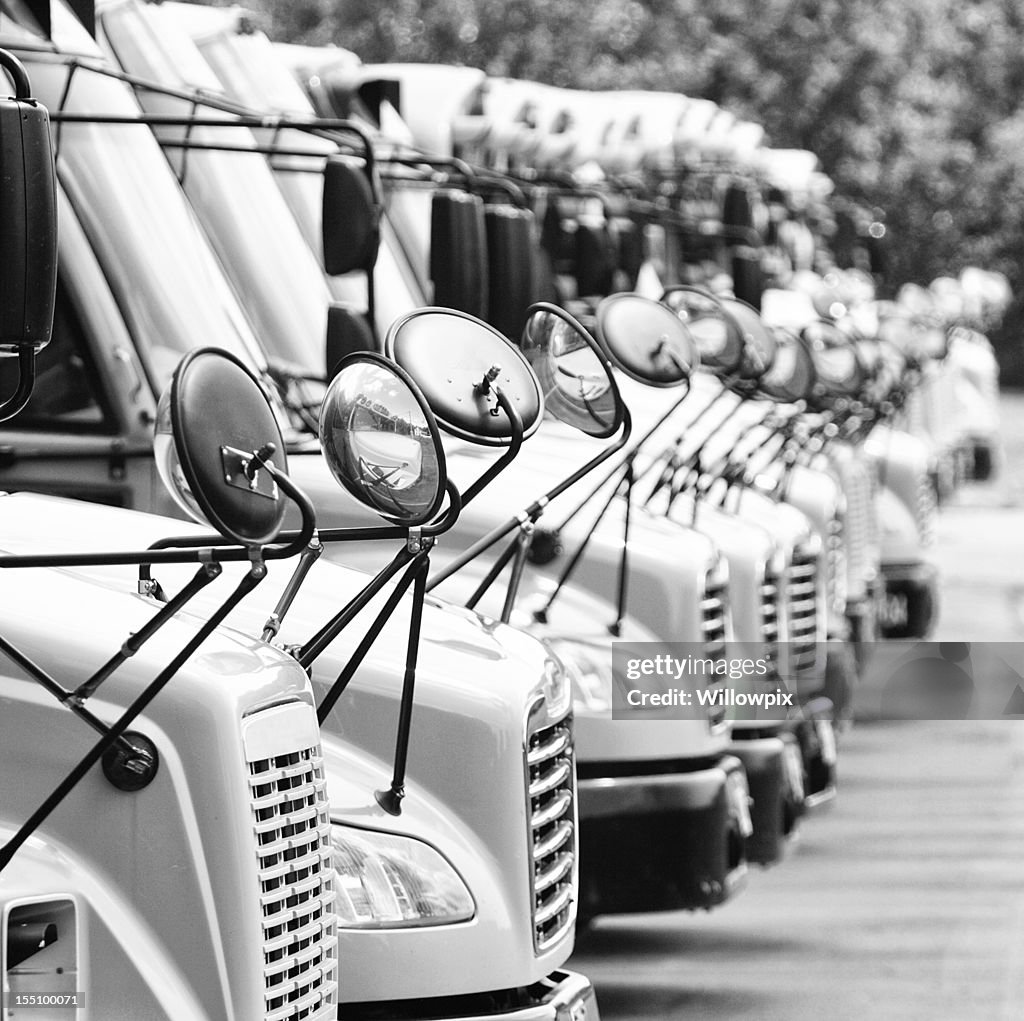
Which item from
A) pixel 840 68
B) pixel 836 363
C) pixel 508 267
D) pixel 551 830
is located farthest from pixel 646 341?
pixel 840 68

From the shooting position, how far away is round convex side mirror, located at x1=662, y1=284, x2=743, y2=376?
701 cm

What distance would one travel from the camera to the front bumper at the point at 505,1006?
3.92 meters

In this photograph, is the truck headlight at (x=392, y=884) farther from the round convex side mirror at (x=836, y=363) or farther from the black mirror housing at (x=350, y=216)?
Answer: the round convex side mirror at (x=836, y=363)

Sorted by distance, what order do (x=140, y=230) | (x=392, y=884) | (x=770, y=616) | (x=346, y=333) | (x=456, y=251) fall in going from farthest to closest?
(x=770, y=616), (x=456, y=251), (x=346, y=333), (x=140, y=230), (x=392, y=884)

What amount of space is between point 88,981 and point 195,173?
361cm

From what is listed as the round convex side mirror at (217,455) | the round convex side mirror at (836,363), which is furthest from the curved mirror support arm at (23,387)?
the round convex side mirror at (836,363)

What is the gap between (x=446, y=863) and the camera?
398 cm

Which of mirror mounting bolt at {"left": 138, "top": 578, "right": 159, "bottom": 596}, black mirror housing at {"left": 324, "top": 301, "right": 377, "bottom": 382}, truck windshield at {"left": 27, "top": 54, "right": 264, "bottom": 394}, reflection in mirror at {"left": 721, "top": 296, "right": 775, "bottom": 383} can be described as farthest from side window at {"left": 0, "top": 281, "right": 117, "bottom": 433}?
reflection in mirror at {"left": 721, "top": 296, "right": 775, "bottom": 383}

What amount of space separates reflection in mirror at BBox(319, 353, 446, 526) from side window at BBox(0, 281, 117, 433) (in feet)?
5.85

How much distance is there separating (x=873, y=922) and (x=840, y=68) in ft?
79.2

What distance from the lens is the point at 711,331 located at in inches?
282

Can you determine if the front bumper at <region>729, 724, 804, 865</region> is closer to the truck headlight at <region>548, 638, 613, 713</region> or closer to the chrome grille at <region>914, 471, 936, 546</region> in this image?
the truck headlight at <region>548, 638, 613, 713</region>

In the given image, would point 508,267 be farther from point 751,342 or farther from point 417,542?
point 417,542

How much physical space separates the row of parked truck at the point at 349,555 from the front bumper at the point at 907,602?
177 centimetres
